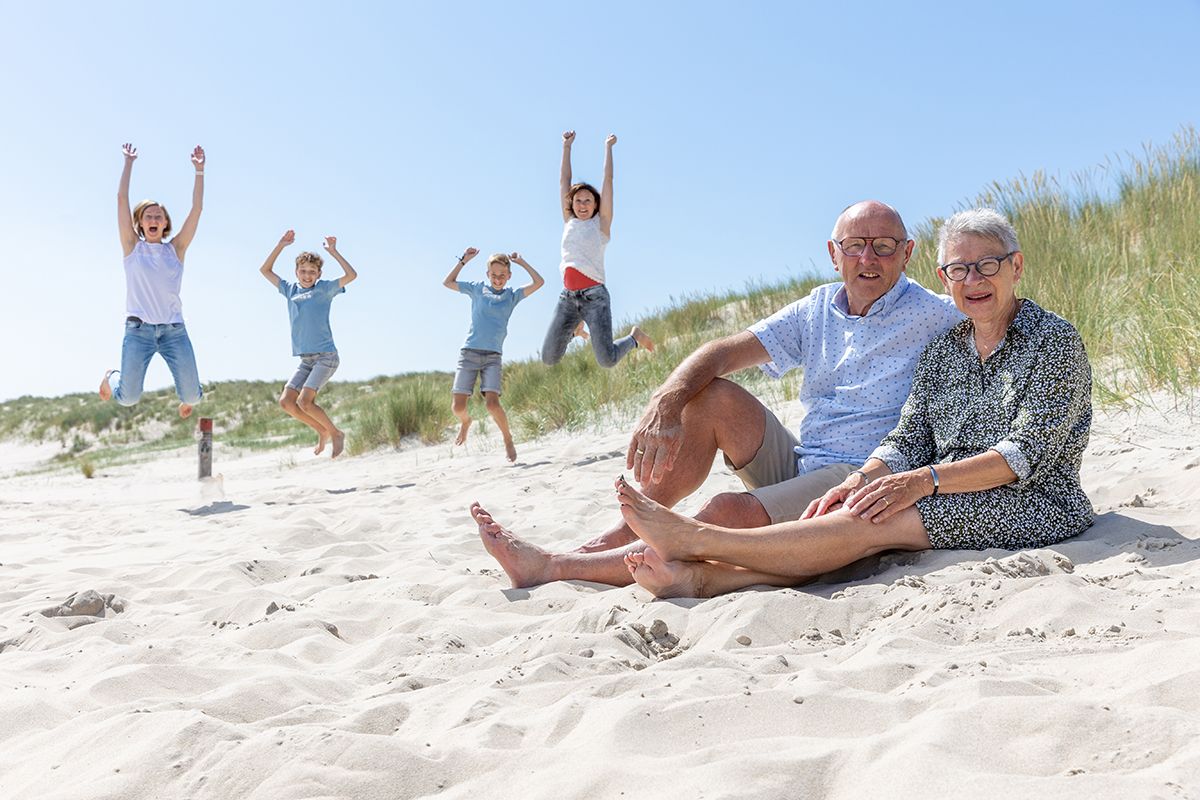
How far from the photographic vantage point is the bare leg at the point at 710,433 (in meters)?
3.45

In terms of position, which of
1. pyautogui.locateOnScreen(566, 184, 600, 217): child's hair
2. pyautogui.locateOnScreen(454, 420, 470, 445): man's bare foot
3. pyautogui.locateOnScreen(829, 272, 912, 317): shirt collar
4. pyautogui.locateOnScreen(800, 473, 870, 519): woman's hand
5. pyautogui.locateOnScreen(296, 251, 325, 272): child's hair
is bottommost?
pyautogui.locateOnScreen(800, 473, 870, 519): woman's hand

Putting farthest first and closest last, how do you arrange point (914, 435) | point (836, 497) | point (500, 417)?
point (500, 417)
point (914, 435)
point (836, 497)

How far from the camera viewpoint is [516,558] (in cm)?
342

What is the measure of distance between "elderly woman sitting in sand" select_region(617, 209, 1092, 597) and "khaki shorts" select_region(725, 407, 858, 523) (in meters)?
0.16

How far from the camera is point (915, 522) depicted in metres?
3.00

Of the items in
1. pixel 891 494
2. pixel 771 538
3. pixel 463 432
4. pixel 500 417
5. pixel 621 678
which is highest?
pixel 500 417

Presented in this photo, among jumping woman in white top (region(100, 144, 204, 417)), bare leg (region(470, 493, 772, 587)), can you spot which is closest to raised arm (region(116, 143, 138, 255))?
jumping woman in white top (region(100, 144, 204, 417))

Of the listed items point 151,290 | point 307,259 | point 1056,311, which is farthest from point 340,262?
point 1056,311

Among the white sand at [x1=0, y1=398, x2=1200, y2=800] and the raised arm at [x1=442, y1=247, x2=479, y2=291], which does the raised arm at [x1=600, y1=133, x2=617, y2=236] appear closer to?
the raised arm at [x1=442, y1=247, x2=479, y2=291]

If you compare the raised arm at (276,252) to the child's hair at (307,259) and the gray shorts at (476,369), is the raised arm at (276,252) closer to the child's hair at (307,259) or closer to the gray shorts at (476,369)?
the child's hair at (307,259)

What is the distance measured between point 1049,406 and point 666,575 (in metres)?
1.21

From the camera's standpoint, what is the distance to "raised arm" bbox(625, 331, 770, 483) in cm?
329

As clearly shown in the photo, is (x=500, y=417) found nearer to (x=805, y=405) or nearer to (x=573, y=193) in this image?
(x=573, y=193)

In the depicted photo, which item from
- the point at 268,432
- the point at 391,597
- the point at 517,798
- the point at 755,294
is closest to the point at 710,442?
the point at 391,597
